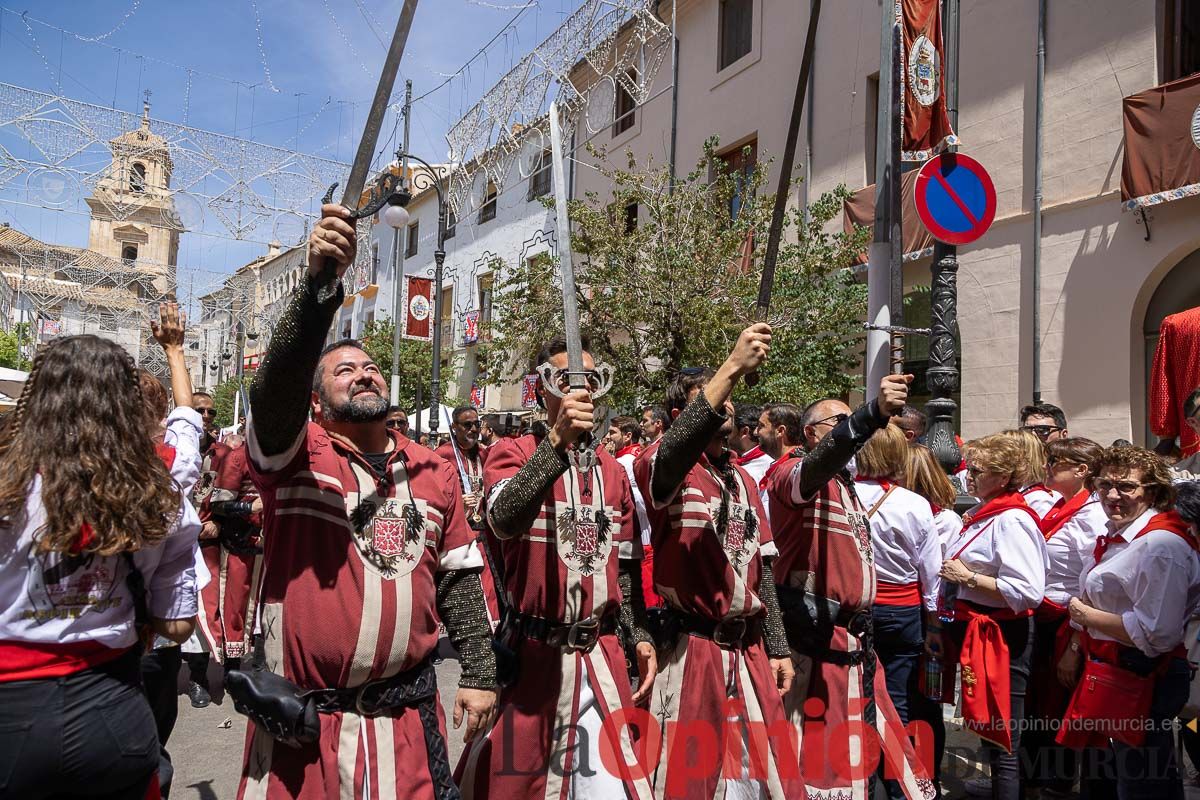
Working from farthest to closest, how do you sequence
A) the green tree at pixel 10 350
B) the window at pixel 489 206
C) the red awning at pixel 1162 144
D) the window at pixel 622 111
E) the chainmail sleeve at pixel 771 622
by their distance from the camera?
1. the green tree at pixel 10 350
2. the window at pixel 489 206
3. the window at pixel 622 111
4. the red awning at pixel 1162 144
5. the chainmail sleeve at pixel 771 622

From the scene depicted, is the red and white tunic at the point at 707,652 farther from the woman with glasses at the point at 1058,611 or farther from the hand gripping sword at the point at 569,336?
the woman with glasses at the point at 1058,611

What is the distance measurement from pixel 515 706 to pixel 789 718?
1430 millimetres

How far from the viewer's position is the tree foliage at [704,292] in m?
13.0

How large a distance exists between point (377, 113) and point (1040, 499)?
170 inches

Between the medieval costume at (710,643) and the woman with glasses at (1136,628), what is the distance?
1472 mm

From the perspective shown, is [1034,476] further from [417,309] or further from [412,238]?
[412,238]

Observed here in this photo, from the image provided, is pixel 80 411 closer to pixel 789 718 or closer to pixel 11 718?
pixel 11 718

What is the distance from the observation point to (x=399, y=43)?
8.00ft

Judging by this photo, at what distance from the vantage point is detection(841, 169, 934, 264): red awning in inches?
511

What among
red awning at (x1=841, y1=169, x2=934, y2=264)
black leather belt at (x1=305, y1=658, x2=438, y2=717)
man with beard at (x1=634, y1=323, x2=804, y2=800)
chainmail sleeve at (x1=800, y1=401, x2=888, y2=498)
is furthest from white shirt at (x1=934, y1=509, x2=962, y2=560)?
red awning at (x1=841, y1=169, x2=934, y2=264)

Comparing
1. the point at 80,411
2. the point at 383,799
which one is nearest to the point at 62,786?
the point at 383,799

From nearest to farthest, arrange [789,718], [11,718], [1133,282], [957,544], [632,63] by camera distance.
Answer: [11,718]
[789,718]
[957,544]
[1133,282]
[632,63]

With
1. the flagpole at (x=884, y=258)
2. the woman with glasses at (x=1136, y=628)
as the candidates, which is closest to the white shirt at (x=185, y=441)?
the flagpole at (x=884, y=258)

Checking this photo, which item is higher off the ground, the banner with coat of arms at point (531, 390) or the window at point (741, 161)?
the window at point (741, 161)
